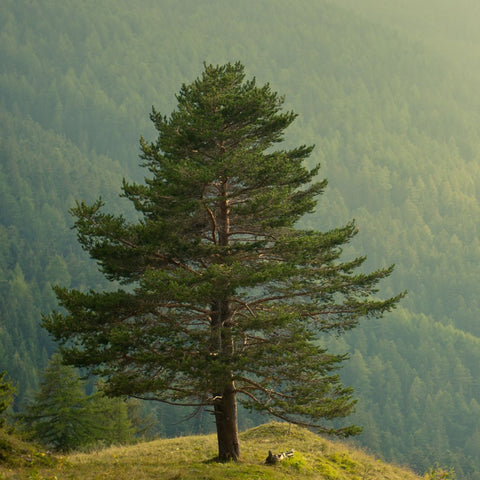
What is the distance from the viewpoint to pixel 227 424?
1545 centimetres

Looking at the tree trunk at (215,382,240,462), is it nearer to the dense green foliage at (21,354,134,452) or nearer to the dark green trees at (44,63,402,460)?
the dark green trees at (44,63,402,460)

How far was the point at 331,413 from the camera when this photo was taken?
14.2 meters

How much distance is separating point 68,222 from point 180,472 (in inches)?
7512

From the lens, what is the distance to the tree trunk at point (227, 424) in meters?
15.4

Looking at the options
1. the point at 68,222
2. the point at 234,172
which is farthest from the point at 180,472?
the point at 68,222

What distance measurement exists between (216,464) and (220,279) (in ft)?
19.1

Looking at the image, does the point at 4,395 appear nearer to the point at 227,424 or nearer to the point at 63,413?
the point at 227,424

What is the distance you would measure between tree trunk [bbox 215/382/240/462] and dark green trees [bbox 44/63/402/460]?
33 mm

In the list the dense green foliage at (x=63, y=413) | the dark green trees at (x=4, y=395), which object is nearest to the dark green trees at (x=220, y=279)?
the dark green trees at (x=4, y=395)

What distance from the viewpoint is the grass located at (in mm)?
14141

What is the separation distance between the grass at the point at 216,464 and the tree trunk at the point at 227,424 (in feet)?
1.28

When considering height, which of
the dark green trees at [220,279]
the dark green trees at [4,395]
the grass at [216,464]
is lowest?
the grass at [216,464]

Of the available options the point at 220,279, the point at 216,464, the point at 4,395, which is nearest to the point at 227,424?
the point at 216,464

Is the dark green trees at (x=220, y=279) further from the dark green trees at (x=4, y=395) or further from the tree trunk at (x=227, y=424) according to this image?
the dark green trees at (x=4, y=395)
